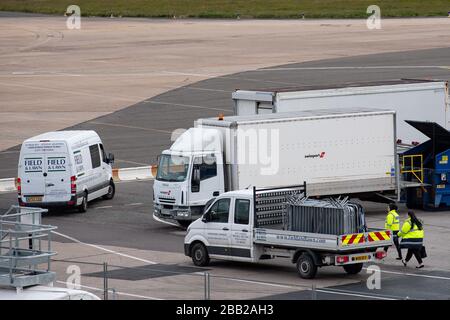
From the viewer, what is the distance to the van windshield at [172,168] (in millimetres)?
34438

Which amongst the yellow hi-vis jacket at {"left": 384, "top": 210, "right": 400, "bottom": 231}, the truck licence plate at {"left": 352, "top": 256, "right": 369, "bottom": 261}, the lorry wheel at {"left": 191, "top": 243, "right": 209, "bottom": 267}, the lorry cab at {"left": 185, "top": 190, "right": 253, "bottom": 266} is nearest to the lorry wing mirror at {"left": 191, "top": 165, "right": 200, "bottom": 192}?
the lorry cab at {"left": 185, "top": 190, "right": 253, "bottom": 266}

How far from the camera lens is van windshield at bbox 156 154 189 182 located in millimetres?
34438

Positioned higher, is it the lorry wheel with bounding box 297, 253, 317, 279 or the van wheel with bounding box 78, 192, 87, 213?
the van wheel with bounding box 78, 192, 87, 213

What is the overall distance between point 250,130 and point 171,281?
878 centimetres

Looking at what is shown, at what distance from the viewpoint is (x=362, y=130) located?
36281 millimetres

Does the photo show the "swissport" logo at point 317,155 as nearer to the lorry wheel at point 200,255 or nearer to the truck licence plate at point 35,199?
the lorry wheel at point 200,255

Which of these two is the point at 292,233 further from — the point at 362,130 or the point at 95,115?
the point at 95,115

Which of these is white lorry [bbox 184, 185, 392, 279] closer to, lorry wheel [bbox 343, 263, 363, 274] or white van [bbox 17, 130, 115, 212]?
lorry wheel [bbox 343, 263, 363, 274]

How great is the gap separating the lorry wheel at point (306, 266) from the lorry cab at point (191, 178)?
745 cm

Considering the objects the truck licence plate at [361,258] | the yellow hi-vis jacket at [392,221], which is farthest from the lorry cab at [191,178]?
the truck licence plate at [361,258]

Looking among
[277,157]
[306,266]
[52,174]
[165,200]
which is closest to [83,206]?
[52,174]

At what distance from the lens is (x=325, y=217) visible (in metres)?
27.4

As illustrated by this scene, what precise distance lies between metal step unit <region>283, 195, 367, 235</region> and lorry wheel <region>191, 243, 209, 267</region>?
84.4 inches
